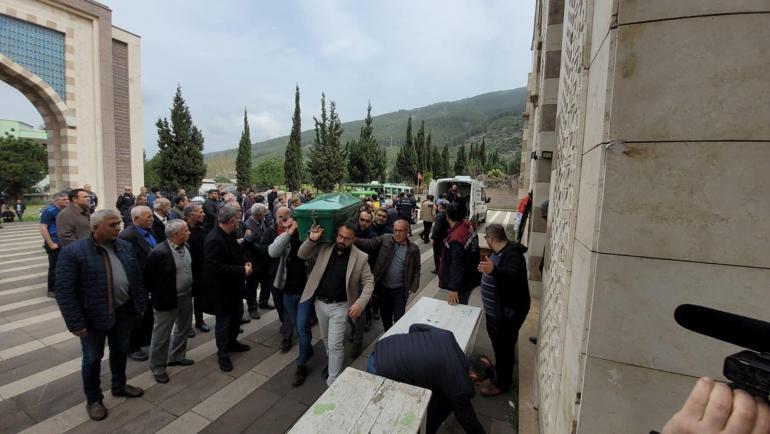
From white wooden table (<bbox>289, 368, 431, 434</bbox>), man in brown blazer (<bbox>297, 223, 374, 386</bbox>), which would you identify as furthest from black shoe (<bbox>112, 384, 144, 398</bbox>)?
white wooden table (<bbox>289, 368, 431, 434</bbox>)

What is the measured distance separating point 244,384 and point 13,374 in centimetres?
257

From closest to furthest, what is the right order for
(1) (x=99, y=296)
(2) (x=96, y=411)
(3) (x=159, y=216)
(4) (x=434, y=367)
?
(4) (x=434, y=367)
(1) (x=99, y=296)
(2) (x=96, y=411)
(3) (x=159, y=216)

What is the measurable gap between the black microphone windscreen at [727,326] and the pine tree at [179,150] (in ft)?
96.7

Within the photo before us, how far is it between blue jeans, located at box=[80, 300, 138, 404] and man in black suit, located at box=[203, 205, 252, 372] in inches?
29.5

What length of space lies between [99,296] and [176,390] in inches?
52.3

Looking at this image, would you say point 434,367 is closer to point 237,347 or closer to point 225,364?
point 225,364

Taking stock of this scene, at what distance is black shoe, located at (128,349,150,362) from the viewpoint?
423 centimetres

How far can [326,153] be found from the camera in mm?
34500

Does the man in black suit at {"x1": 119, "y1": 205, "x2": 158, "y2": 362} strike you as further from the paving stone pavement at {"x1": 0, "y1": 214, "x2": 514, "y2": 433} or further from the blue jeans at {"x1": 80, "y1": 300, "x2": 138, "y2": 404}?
the blue jeans at {"x1": 80, "y1": 300, "x2": 138, "y2": 404}

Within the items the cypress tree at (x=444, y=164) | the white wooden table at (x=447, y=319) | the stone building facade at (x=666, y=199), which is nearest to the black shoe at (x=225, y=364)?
the white wooden table at (x=447, y=319)

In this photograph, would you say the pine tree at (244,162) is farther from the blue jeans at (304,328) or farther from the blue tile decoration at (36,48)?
the blue jeans at (304,328)

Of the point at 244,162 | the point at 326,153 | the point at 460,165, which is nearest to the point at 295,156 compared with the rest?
the point at 326,153

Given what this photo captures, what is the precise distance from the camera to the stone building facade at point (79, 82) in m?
13.7

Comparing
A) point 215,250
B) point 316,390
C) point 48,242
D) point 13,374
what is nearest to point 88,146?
point 48,242
